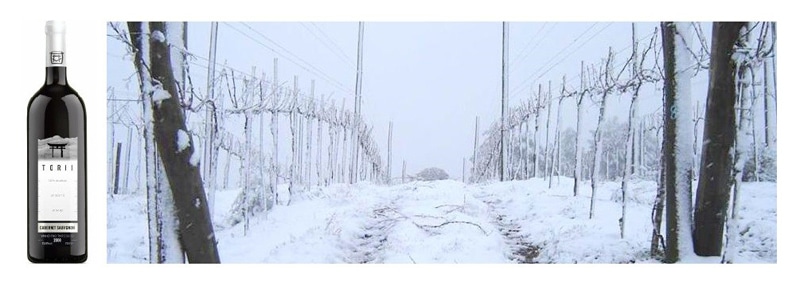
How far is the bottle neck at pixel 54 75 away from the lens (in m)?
3.57

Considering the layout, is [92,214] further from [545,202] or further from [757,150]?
[757,150]

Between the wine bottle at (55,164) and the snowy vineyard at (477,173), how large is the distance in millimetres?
204

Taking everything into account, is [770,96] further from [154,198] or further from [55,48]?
[55,48]

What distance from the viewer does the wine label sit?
3.56 meters

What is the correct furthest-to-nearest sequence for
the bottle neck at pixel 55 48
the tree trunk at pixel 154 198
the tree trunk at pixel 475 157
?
the tree trunk at pixel 475 157 → the tree trunk at pixel 154 198 → the bottle neck at pixel 55 48

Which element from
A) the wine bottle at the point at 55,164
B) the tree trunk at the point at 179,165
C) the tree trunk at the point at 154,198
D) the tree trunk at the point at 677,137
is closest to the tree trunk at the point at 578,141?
the tree trunk at the point at 677,137

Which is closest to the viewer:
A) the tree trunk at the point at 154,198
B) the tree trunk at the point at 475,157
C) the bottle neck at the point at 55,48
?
the bottle neck at the point at 55,48

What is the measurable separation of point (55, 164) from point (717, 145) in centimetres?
271

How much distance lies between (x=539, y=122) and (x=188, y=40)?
156 cm

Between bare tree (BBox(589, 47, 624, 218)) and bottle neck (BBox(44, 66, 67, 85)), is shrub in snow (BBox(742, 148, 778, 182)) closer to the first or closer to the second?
bare tree (BBox(589, 47, 624, 218))

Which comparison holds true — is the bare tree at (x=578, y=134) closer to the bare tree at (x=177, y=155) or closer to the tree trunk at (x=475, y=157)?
the tree trunk at (x=475, y=157)

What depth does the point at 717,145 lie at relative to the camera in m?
3.89

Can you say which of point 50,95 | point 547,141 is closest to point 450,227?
point 547,141
